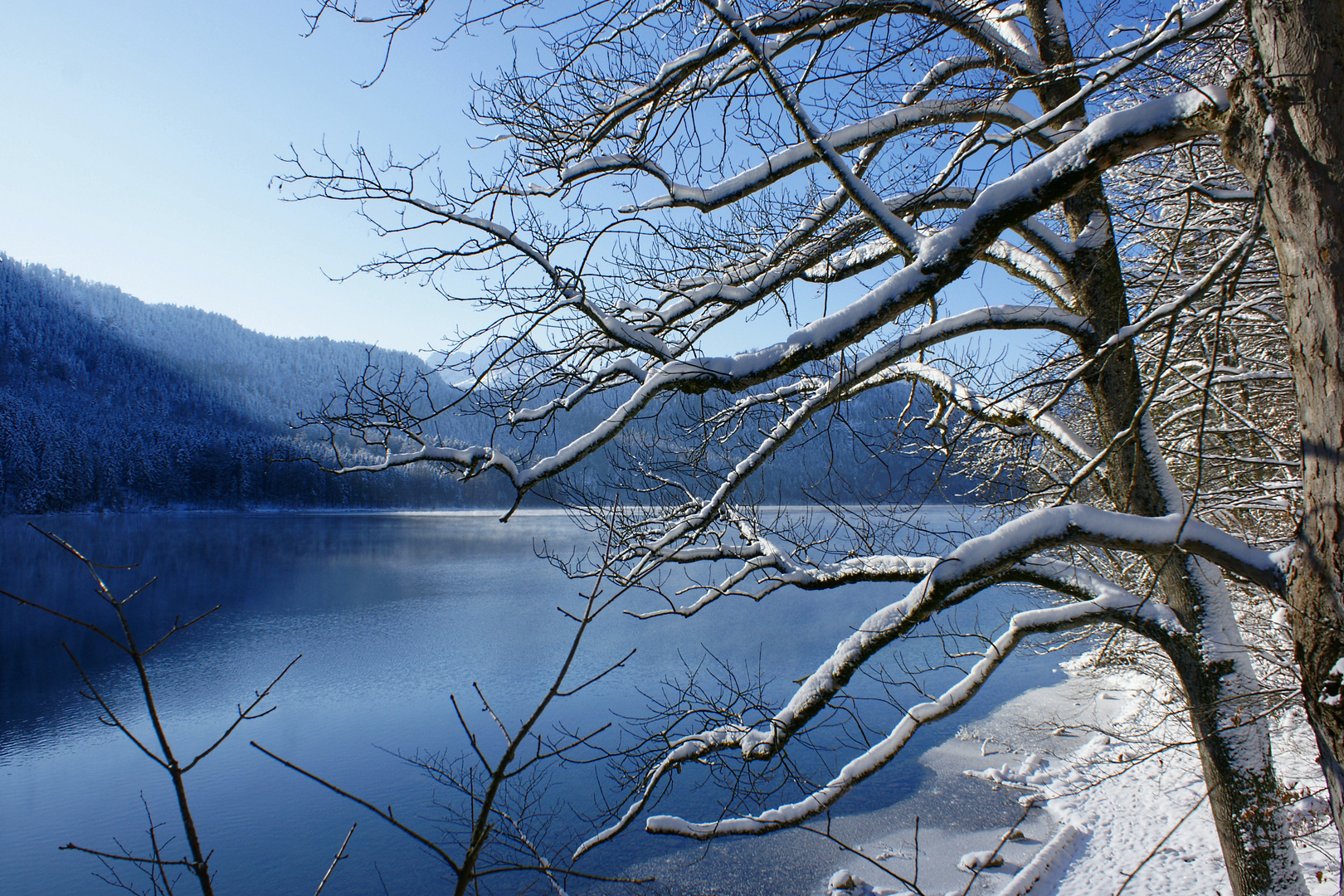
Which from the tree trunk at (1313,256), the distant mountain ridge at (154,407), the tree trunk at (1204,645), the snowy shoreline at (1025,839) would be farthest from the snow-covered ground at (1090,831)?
the distant mountain ridge at (154,407)

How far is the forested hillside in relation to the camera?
7551 mm

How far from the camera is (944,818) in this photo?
10.7m

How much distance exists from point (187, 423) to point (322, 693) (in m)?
99.0

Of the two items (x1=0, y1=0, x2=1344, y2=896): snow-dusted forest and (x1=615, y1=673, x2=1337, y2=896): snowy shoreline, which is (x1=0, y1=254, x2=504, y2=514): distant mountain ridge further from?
(x1=615, y1=673, x2=1337, y2=896): snowy shoreline

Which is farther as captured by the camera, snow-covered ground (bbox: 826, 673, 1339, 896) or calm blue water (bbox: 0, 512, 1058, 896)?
calm blue water (bbox: 0, 512, 1058, 896)

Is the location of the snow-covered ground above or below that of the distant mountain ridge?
below

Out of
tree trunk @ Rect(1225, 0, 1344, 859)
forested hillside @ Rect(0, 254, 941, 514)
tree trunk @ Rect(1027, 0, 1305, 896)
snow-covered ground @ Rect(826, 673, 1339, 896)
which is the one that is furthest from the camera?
snow-covered ground @ Rect(826, 673, 1339, 896)

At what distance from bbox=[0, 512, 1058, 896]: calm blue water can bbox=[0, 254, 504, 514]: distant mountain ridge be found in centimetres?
549

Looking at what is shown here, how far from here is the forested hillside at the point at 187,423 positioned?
7.55 meters

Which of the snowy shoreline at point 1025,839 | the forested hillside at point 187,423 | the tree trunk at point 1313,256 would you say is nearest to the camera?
the tree trunk at point 1313,256

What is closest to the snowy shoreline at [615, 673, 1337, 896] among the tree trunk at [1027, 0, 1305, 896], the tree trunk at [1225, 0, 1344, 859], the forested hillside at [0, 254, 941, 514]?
the tree trunk at [1027, 0, 1305, 896]

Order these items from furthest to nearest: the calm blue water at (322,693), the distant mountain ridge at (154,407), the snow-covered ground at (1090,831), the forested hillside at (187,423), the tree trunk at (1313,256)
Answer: the distant mountain ridge at (154,407)
the calm blue water at (322,693)
the snow-covered ground at (1090,831)
the forested hillside at (187,423)
the tree trunk at (1313,256)

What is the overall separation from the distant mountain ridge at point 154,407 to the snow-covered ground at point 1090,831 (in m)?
8.43

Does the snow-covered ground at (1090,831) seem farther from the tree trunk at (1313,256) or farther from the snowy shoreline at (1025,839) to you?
the tree trunk at (1313,256)
